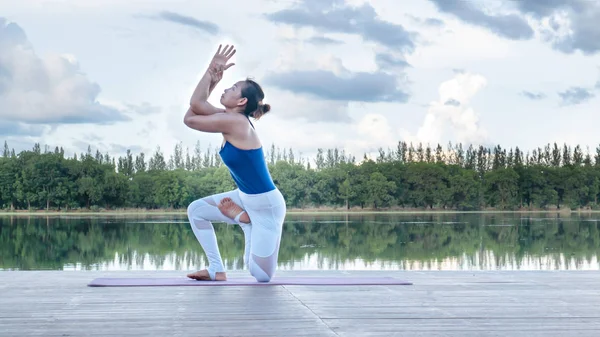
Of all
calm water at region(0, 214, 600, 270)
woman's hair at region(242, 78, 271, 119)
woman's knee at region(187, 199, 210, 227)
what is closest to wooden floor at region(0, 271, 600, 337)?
woman's knee at region(187, 199, 210, 227)

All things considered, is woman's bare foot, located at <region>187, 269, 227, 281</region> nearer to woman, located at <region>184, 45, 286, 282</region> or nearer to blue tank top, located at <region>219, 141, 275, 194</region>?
woman, located at <region>184, 45, 286, 282</region>

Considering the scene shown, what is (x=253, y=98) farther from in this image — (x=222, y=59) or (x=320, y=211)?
(x=320, y=211)

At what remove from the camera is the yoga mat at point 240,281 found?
682 centimetres

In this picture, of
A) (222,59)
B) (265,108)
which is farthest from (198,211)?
(222,59)

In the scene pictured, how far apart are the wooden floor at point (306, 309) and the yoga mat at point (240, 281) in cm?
22

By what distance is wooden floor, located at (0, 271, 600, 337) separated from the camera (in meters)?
4.54

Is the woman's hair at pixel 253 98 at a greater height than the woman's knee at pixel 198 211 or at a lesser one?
greater

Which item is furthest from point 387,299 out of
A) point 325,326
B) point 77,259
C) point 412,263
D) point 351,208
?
point 351,208

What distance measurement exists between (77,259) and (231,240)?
33.3 feet

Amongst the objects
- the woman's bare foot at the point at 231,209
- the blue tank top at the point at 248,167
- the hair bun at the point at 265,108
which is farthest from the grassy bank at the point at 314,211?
the blue tank top at the point at 248,167

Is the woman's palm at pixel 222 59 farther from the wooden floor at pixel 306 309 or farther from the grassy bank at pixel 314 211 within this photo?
the grassy bank at pixel 314 211

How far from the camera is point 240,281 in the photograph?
23.6ft

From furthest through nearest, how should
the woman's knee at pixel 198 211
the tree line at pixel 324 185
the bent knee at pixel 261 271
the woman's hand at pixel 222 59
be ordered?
the tree line at pixel 324 185
the woman's knee at pixel 198 211
the bent knee at pixel 261 271
the woman's hand at pixel 222 59

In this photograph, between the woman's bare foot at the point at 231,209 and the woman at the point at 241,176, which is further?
the woman's bare foot at the point at 231,209
